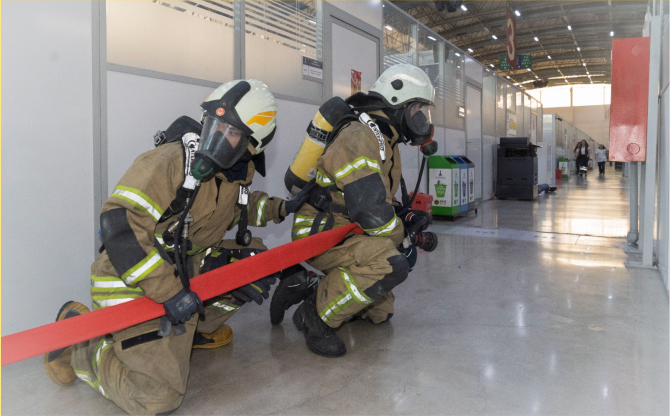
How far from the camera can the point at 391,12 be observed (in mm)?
6418

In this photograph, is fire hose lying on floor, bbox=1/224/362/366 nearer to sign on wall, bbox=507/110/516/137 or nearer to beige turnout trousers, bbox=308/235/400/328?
beige turnout trousers, bbox=308/235/400/328

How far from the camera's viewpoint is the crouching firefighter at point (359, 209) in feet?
7.63

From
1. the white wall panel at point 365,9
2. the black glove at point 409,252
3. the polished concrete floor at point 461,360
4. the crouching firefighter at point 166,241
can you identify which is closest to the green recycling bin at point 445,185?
the white wall panel at point 365,9

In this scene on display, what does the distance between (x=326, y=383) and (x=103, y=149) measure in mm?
1864

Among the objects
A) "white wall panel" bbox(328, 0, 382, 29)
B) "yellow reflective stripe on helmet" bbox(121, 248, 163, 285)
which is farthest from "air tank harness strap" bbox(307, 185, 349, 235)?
"white wall panel" bbox(328, 0, 382, 29)

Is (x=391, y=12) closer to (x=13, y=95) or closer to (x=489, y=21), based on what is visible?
(x=13, y=95)

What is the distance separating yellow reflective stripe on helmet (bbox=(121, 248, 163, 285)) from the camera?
1714 mm

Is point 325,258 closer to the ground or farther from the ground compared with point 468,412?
farther from the ground

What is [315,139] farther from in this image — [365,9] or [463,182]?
[463,182]

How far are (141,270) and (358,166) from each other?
111 cm

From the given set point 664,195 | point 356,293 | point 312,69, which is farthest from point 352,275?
point 312,69

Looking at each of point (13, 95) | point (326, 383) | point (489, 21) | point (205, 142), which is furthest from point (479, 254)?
point (489, 21)

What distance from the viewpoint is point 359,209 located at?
7.49 ft

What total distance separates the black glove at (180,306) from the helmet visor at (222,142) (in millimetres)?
542
